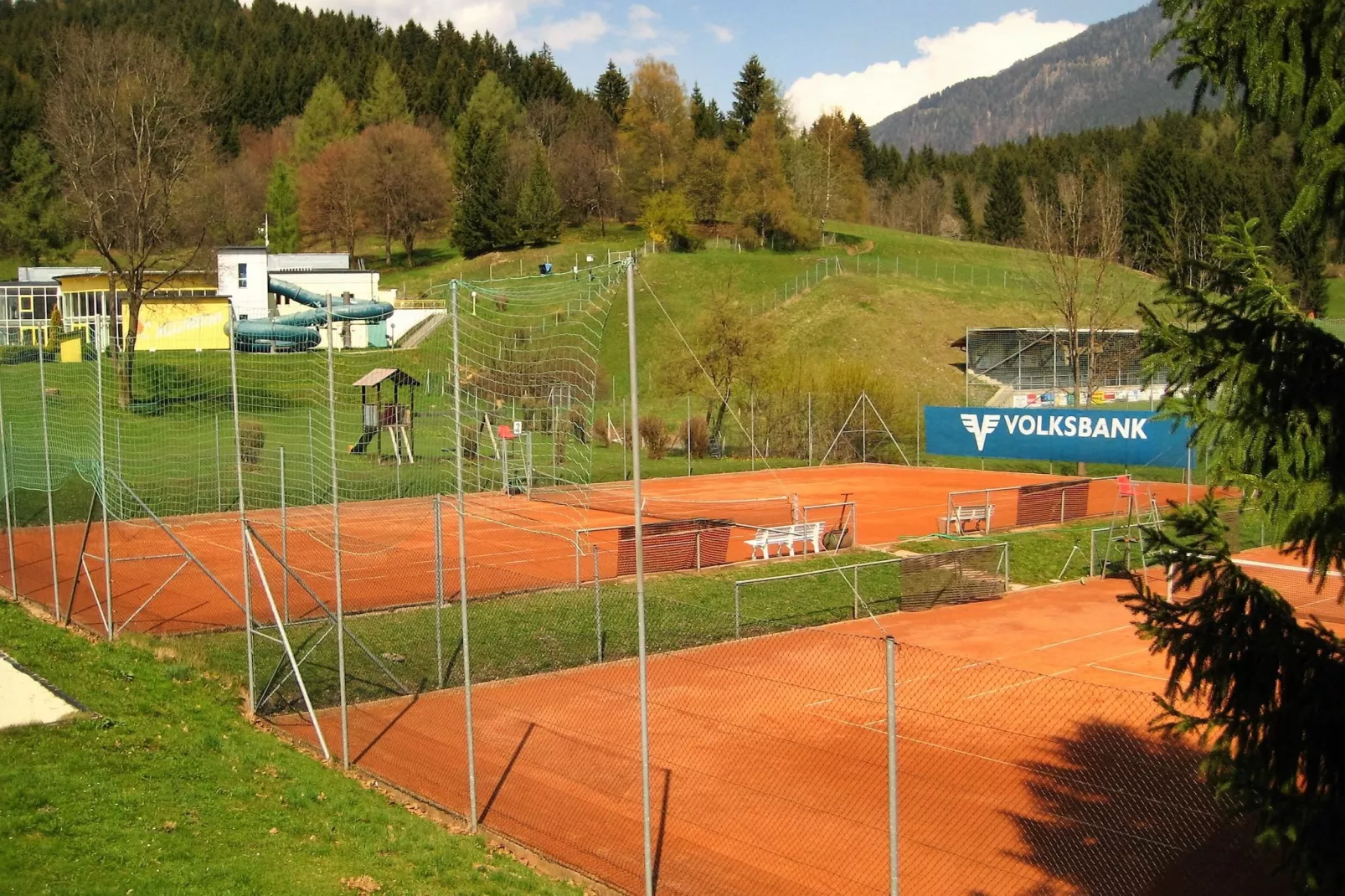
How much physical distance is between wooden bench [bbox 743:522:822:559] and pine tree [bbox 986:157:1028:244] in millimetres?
104447

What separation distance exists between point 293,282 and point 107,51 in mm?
15246

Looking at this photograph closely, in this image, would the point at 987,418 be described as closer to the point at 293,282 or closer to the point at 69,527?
the point at 69,527

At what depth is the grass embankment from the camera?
8656mm

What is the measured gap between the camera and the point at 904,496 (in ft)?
116

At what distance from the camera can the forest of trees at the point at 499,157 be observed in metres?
89.1

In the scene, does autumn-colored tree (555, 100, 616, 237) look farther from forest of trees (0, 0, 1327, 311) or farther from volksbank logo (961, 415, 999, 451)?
volksbank logo (961, 415, 999, 451)

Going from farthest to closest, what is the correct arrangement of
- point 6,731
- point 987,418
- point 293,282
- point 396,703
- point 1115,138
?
point 1115,138, point 293,282, point 987,418, point 396,703, point 6,731

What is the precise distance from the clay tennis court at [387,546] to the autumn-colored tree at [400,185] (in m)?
66.5

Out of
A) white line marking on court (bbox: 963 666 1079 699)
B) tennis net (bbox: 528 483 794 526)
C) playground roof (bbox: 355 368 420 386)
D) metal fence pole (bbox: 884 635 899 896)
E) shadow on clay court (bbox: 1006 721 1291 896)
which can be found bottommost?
tennis net (bbox: 528 483 794 526)

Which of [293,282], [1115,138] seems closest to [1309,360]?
[293,282]

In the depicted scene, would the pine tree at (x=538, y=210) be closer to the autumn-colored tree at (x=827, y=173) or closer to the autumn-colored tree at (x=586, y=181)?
the autumn-colored tree at (x=586, y=181)

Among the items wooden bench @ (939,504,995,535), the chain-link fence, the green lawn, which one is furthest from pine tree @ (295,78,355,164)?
the green lawn

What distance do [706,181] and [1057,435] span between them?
190 feet

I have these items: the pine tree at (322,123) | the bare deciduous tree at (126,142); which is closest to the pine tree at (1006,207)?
the pine tree at (322,123)
